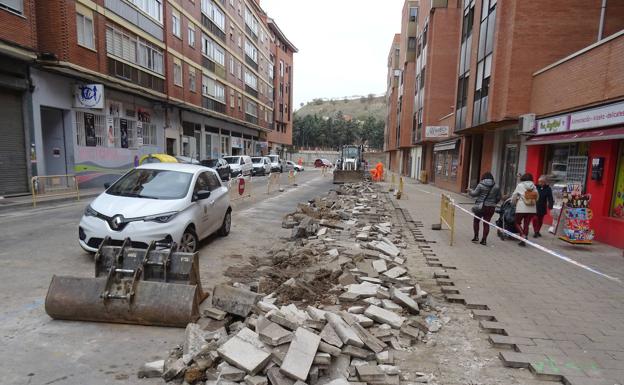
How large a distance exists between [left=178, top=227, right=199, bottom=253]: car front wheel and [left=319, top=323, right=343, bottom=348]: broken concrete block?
3.68 meters

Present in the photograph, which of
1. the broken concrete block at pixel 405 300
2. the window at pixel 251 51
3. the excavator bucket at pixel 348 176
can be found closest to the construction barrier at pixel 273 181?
the excavator bucket at pixel 348 176

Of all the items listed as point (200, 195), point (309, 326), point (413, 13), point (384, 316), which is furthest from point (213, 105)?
point (309, 326)

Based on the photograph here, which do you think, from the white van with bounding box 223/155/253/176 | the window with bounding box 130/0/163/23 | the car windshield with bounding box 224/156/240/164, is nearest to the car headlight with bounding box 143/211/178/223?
the window with bounding box 130/0/163/23

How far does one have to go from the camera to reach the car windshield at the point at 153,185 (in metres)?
6.70

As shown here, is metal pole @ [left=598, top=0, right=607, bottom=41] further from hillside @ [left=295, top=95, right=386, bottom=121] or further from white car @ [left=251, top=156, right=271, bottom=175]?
hillside @ [left=295, top=95, right=386, bottom=121]

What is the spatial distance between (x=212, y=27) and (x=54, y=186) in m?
24.0

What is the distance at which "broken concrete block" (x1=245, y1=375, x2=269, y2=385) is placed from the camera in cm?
289

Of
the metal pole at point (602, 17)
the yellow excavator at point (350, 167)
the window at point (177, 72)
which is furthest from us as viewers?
the yellow excavator at point (350, 167)

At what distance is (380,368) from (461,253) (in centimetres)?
516

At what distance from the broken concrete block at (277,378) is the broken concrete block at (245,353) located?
0.11 m

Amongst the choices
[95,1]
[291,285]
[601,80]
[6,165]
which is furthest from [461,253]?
[95,1]

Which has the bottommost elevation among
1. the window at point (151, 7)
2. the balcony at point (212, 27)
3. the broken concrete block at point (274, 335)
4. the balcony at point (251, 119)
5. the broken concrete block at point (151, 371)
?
the broken concrete block at point (151, 371)

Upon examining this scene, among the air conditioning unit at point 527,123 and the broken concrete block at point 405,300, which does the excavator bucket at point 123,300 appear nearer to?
the broken concrete block at point 405,300

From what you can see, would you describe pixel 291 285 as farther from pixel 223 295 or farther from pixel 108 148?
pixel 108 148
